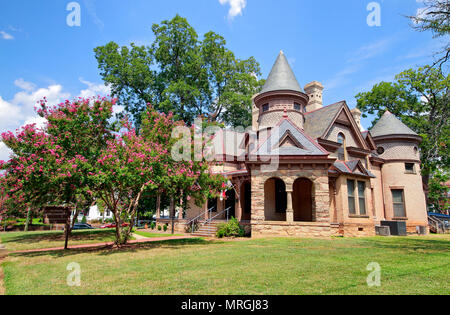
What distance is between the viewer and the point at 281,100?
2441 centimetres

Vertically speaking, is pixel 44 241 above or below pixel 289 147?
below

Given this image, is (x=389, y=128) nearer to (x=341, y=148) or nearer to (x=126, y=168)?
(x=341, y=148)

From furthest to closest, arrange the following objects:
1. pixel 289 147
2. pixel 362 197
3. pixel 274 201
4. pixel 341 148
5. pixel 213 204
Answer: pixel 213 204 → pixel 341 148 → pixel 274 201 → pixel 362 197 → pixel 289 147

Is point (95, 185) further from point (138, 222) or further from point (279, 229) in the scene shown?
point (138, 222)

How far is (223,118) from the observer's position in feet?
125

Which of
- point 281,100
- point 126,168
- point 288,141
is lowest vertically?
point 126,168

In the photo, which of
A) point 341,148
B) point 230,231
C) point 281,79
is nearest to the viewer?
point 230,231

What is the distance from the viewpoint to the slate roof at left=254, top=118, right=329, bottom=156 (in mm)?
17750

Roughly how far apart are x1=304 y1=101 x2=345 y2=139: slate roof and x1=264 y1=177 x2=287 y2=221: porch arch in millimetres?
5046

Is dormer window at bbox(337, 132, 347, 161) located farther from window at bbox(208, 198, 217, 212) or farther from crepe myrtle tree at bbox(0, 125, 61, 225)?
crepe myrtle tree at bbox(0, 125, 61, 225)

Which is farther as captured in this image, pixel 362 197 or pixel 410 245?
pixel 362 197

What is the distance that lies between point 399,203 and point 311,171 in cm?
1368

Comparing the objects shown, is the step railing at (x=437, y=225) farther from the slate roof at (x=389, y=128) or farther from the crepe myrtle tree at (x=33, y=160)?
the crepe myrtle tree at (x=33, y=160)

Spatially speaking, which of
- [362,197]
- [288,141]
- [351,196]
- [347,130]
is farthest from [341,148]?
[288,141]
